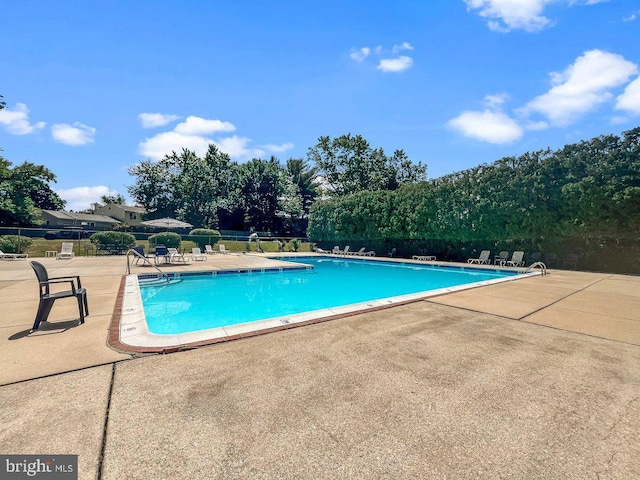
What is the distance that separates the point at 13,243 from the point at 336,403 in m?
22.4

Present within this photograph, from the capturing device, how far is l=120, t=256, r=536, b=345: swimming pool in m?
4.64

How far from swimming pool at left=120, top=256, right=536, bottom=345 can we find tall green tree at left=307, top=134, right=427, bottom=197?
19598mm

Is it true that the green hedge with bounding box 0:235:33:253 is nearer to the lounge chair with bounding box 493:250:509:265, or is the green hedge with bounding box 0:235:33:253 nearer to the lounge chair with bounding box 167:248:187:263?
the lounge chair with bounding box 167:248:187:263

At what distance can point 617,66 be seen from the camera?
9375 millimetres

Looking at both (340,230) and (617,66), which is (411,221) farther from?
(617,66)

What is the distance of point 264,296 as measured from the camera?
920 cm

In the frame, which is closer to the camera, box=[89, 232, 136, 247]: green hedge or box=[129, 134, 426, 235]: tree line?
box=[89, 232, 136, 247]: green hedge

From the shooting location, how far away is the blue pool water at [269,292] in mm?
6770

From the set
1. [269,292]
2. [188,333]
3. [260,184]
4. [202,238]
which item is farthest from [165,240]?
[188,333]

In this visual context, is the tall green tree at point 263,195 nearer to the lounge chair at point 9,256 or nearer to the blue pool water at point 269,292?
the lounge chair at point 9,256

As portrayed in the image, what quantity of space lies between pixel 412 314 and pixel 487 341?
1.42 meters

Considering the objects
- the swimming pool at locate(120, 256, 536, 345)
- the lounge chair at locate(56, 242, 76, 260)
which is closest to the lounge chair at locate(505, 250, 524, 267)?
the swimming pool at locate(120, 256, 536, 345)

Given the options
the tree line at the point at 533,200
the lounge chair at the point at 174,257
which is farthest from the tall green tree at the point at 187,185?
the tree line at the point at 533,200

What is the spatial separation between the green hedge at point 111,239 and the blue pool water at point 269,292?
10717 mm
